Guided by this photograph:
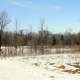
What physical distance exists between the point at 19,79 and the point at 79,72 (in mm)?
2675

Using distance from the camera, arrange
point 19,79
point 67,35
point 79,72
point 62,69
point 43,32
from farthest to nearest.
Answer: point 67,35
point 43,32
point 62,69
point 79,72
point 19,79

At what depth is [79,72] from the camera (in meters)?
9.30

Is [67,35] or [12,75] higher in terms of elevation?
[67,35]

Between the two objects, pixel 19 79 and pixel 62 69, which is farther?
pixel 62 69

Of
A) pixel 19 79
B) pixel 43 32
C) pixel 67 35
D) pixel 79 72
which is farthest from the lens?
→ pixel 67 35

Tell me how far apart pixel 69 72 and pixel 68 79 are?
1.68 m

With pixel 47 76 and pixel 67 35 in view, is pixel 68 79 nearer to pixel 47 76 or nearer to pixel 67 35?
pixel 47 76

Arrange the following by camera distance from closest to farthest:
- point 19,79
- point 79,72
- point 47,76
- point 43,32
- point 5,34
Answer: point 19,79 < point 47,76 < point 79,72 < point 5,34 < point 43,32

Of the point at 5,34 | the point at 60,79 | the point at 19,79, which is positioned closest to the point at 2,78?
the point at 19,79

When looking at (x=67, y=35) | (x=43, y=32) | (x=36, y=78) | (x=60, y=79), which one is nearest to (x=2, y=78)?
(x=36, y=78)

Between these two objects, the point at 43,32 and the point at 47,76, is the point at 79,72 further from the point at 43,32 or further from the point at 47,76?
the point at 43,32

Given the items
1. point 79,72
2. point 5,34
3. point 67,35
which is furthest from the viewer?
point 67,35

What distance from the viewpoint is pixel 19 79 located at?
768 cm

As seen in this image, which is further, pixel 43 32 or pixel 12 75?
pixel 43 32
